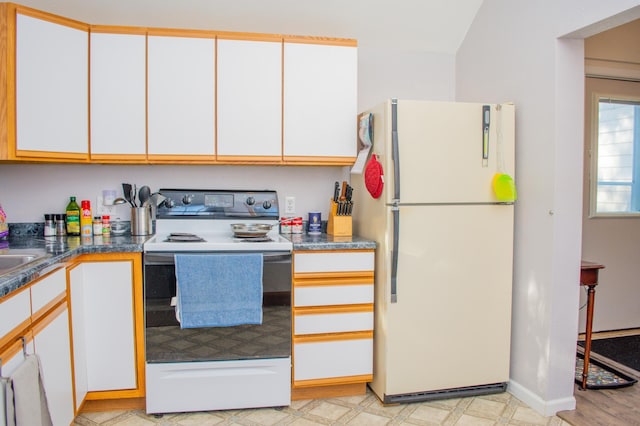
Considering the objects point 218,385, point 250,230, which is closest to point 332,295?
point 250,230

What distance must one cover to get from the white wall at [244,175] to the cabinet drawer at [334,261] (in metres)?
0.68

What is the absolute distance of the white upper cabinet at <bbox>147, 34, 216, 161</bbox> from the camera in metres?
2.55

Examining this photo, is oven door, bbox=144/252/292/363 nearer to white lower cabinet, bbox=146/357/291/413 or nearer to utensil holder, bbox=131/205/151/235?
white lower cabinet, bbox=146/357/291/413

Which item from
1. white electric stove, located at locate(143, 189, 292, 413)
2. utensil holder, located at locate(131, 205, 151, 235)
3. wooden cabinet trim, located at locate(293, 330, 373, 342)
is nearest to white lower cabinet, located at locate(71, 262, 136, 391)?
white electric stove, located at locate(143, 189, 292, 413)

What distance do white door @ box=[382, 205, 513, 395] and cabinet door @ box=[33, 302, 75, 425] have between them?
148 centimetres

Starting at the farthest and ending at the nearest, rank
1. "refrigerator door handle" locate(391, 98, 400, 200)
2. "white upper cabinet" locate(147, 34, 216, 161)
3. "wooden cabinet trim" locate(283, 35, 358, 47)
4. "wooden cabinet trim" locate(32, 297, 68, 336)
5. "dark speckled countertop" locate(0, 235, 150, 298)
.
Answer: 1. "wooden cabinet trim" locate(283, 35, 358, 47)
2. "white upper cabinet" locate(147, 34, 216, 161)
3. "refrigerator door handle" locate(391, 98, 400, 200)
4. "wooden cabinet trim" locate(32, 297, 68, 336)
5. "dark speckled countertop" locate(0, 235, 150, 298)

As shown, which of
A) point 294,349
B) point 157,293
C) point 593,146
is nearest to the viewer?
point 157,293

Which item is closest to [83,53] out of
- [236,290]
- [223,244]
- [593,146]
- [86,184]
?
[86,184]

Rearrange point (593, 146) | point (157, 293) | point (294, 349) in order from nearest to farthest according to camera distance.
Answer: point (157, 293)
point (294, 349)
point (593, 146)

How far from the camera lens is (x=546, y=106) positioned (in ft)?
7.66

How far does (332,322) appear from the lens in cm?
245

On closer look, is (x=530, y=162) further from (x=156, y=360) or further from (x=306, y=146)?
(x=156, y=360)

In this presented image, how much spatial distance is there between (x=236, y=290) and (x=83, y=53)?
1.50m

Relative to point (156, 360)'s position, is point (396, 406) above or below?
below
